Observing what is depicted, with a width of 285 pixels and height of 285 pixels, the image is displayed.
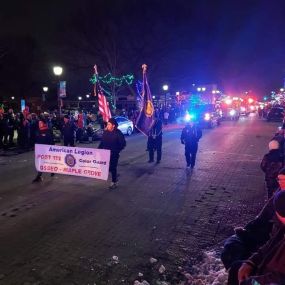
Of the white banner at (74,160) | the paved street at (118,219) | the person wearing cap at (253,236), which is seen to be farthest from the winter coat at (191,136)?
the person wearing cap at (253,236)

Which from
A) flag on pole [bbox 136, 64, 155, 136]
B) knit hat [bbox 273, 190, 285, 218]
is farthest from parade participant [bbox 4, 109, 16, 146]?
knit hat [bbox 273, 190, 285, 218]

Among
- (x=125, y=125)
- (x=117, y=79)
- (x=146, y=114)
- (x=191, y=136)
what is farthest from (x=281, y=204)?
(x=117, y=79)

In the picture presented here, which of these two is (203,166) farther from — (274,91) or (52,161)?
(274,91)

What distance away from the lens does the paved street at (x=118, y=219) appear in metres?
5.39

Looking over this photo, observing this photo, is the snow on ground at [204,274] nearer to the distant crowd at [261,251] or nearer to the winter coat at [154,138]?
the distant crowd at [261,251]

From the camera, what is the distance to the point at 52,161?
10812 millimetres

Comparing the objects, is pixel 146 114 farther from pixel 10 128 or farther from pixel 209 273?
pixel 209 273

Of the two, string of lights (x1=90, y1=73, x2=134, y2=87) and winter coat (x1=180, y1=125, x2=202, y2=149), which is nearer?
winter coat (x1=180, y1=125, x2=202, y2=149)

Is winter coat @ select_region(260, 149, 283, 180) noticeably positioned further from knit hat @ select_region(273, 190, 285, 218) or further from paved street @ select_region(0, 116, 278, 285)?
knit hat @ select_region(273, 190, 285, 218)

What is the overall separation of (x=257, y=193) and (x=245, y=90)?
123865mm

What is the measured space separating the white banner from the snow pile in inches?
188

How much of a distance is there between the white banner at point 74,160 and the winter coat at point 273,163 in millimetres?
3923

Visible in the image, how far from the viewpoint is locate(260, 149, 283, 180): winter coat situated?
7.38m

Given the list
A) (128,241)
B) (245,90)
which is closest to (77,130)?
(128,241)
